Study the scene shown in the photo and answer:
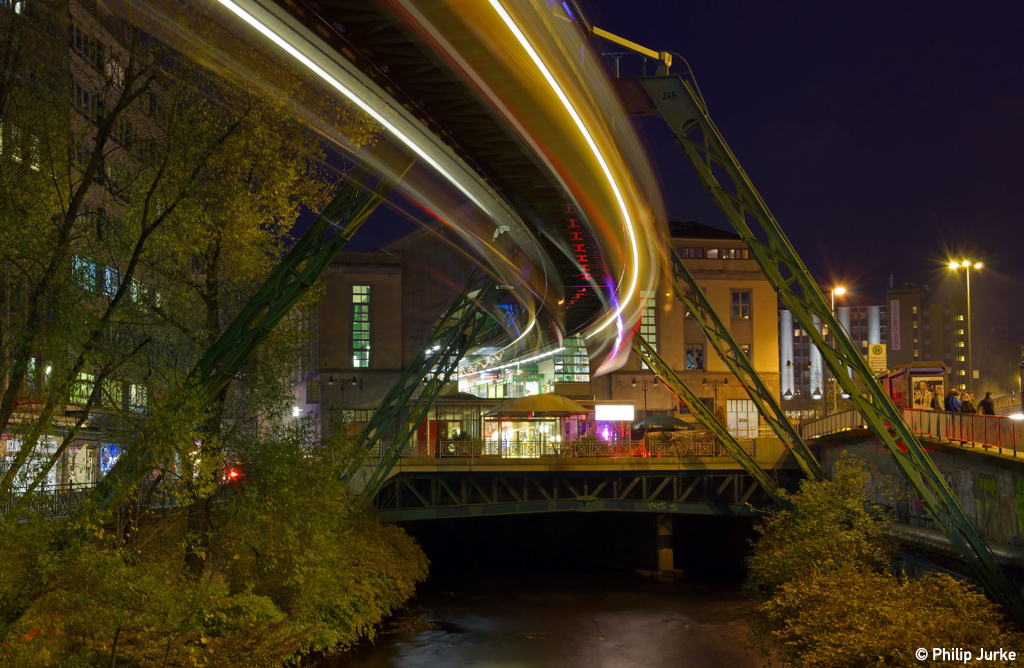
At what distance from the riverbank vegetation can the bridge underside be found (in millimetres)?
14946

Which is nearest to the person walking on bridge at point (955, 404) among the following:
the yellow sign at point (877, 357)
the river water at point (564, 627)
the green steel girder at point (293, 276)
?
the yellow sign at point (877, 357)

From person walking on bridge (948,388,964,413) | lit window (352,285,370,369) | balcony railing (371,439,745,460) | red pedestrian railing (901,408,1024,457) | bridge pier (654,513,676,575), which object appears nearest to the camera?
red pedestrian railing (901,408,1024,457)

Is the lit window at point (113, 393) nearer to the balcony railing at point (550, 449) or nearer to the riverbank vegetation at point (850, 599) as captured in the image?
the riverbank vegetation at point (850, 599)

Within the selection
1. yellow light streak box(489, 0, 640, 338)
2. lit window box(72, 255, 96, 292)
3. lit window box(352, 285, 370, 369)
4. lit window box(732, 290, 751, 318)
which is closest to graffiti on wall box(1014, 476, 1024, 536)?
yellow light streak box(489, 0, 640, 338)

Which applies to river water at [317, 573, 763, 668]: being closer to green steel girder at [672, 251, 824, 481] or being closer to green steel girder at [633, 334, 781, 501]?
green steel girder at [633, 334, 781, 501]

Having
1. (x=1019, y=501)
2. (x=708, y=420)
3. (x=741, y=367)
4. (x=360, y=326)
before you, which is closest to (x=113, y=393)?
(x=1019, y=501)

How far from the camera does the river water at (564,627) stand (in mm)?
26719

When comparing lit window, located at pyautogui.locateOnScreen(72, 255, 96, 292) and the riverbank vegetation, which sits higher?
lit window, located at pyautogui.locateOnScreen(72, 255, 96, 292)

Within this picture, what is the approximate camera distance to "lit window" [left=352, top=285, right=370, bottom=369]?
62.7 meters

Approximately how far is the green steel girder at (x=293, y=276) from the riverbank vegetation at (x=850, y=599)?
11.5 metres

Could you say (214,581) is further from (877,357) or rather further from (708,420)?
(877,357)

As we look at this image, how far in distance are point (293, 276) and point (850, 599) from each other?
12585mm

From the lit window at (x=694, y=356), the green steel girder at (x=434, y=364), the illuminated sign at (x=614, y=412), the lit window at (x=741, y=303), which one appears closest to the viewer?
the green steel girder at (x=434, y=364)

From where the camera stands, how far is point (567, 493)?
4412 centimetres
